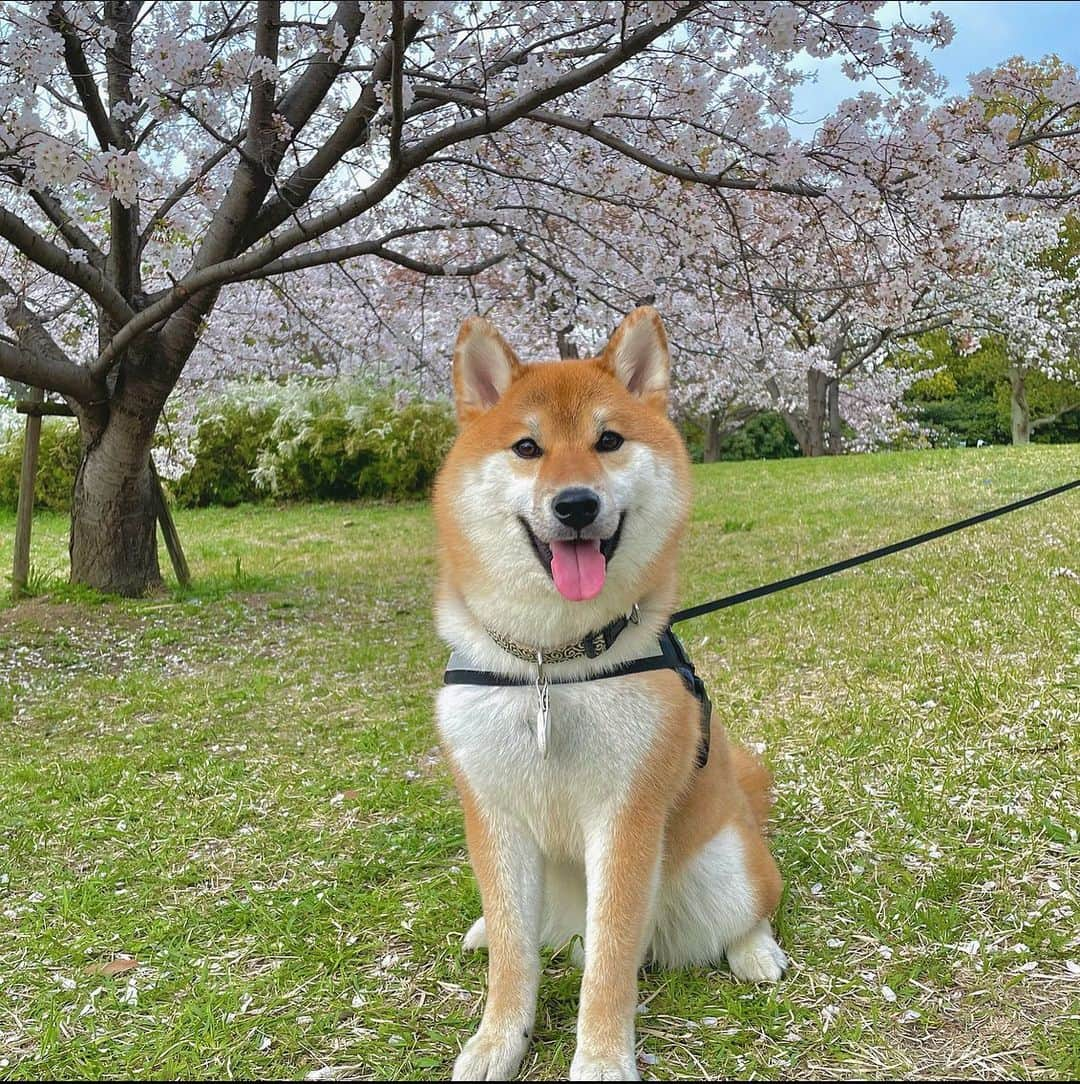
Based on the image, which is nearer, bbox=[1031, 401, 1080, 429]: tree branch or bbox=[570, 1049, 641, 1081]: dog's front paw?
bbox=[570, 1049, 641, 1081]: dog's front paw

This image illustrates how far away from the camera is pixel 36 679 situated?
5.70 m

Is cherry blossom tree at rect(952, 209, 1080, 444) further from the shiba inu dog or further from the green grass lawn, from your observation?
the shiba inu dog

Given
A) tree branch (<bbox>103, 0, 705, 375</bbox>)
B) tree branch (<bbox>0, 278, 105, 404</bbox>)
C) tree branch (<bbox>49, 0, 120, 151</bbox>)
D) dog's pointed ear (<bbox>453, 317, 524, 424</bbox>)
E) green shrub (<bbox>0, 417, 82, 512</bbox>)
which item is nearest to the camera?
dog's pointed ear (<bbox>453, 317, 524, 424</bbox>)

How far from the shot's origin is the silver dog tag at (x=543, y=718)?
6.93ft

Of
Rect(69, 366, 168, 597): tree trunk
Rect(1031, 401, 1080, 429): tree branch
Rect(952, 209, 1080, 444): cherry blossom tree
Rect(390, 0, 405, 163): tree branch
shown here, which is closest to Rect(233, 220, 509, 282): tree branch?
Rect(69, 366, 168, 597): tree trunk

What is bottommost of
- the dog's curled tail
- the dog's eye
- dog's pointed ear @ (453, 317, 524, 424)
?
the dog's curled tail

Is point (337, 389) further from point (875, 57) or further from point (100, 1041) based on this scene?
point (100, 1041)

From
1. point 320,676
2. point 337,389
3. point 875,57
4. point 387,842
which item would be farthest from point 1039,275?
point 387,842

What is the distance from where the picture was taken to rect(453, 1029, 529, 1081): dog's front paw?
2.04 m

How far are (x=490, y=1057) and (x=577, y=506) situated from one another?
121 centimetres

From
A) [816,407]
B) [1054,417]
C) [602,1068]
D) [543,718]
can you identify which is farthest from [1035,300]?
[602,1068]

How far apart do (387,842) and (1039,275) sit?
23.3m

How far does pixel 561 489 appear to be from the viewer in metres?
2.08

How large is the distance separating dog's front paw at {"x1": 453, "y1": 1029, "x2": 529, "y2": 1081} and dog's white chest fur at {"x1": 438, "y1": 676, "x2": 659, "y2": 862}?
0.41 metres
